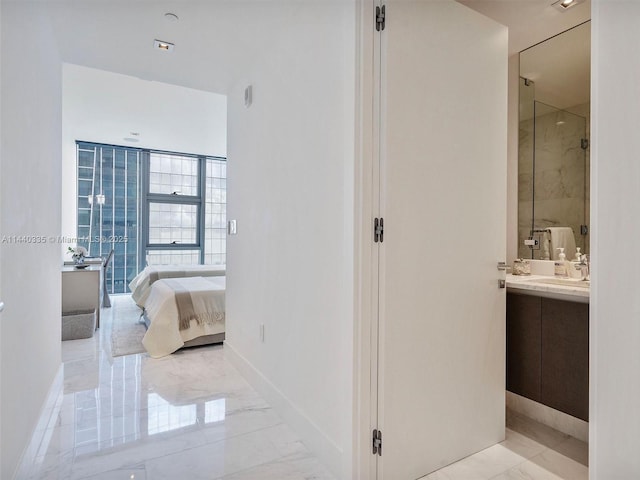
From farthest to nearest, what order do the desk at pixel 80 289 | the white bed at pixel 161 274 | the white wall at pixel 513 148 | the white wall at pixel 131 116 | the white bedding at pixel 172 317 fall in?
the white bed at pixel 161 274 → the desk at pixel 80 289 → the white wall at pixel 131 116 → the white bedding at pixel 172 317 → the white wall at pixel 513 148

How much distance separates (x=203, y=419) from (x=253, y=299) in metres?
0.84

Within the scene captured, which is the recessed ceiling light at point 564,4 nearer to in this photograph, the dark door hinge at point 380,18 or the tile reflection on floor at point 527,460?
the dark door hinge at point 380,18

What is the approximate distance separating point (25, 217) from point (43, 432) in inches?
47.6

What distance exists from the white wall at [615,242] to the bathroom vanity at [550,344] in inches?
38.8

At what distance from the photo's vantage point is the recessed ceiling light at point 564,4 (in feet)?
6.70

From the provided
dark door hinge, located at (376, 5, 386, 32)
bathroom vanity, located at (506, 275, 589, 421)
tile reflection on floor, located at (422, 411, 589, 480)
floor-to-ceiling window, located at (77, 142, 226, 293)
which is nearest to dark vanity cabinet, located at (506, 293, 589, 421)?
bathroom vanity, located at (506, 275, 589, 421)

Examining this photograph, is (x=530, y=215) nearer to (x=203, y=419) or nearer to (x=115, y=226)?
(x=203, y=419)

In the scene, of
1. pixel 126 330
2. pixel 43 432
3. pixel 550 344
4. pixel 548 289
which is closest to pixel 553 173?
pixel 548 289

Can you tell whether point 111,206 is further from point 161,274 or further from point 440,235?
point 440,235

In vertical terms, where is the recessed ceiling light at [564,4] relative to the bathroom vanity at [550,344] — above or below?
above

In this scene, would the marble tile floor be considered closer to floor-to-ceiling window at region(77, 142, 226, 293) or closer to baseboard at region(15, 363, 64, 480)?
baseboard at region(15, 363, 64, 480)

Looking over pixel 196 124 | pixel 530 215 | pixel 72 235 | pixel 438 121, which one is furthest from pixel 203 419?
pixel 72 235

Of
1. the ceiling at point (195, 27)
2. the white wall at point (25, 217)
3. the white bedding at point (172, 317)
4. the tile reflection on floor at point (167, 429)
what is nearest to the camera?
the white wall at point (25, 217)

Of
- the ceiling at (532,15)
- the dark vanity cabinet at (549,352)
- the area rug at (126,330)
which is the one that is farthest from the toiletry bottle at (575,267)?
the area rug at (126,330)
